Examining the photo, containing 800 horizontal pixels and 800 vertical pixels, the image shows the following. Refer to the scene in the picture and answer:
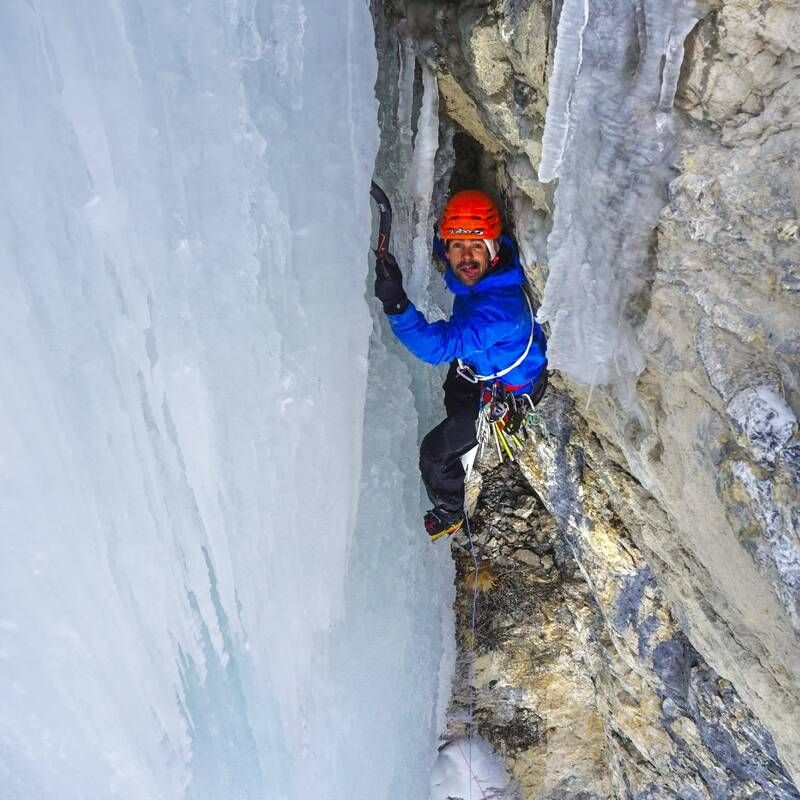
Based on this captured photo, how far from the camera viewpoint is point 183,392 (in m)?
2.52

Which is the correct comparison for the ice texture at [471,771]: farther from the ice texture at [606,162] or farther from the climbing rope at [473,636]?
the ice texture at [606,162]

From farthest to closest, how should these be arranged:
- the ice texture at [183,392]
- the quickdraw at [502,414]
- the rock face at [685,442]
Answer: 1. the quickdraw at [502,414]
2. the ice texture at [183,392]
3. the rock face at [685,442]

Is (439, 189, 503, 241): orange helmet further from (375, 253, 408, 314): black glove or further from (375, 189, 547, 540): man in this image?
(375, 253, 408, 314): black glove

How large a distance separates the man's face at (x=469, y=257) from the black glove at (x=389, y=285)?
29 cm

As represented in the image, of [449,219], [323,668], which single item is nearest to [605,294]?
[449,219]

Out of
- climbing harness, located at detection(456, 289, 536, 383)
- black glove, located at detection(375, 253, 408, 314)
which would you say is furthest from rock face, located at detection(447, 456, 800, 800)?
black glove, located at detection(375, 253, 408, 314)

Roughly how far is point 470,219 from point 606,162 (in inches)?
36.8

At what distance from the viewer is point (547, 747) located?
4.97 metres

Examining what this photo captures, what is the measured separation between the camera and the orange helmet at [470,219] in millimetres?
2916

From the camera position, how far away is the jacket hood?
294 cm

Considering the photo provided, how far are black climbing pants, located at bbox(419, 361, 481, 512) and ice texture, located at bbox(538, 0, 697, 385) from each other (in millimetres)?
948

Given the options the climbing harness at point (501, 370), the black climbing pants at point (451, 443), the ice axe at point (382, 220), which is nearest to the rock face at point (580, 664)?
the black climbing pants at point (451, 443)

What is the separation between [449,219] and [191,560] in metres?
1.53

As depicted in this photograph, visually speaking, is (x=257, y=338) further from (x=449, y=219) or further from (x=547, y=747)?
(x=547, y=747)
